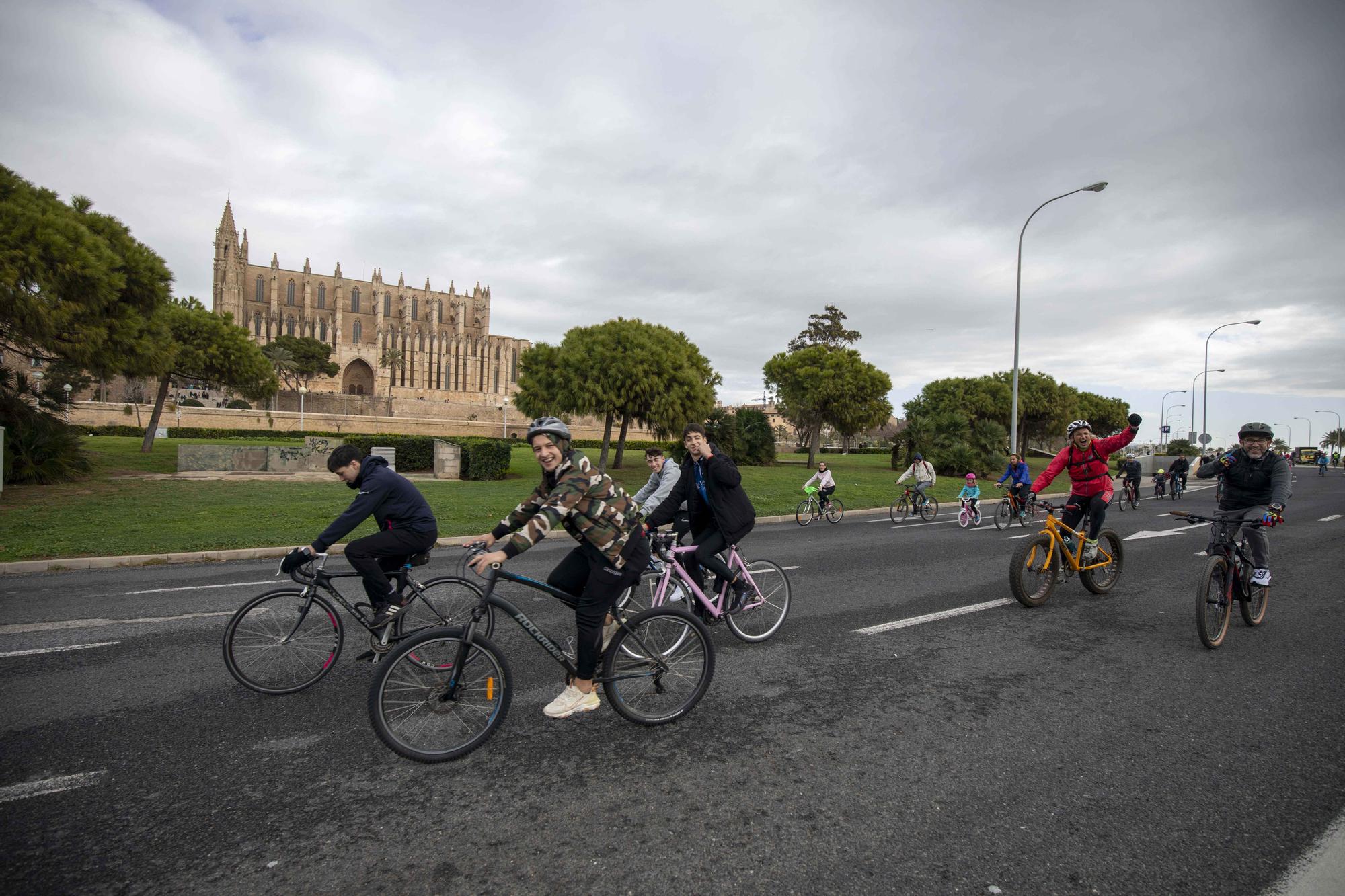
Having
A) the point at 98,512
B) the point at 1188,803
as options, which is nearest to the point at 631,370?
the point at 98,512

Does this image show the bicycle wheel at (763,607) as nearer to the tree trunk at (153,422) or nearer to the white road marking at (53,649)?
the white road marking at (53,649)

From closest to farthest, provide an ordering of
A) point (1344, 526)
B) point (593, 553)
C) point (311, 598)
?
point (593, 553), point (311, 598), point (1344, 526)

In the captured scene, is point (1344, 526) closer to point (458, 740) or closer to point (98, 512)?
point (458, 740)

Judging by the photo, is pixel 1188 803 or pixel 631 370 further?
pixel 631 370

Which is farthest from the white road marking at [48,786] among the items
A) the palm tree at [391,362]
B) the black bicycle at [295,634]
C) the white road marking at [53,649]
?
the palm tree at [391,362]

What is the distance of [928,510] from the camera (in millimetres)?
17500

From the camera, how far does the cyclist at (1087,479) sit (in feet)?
23.8

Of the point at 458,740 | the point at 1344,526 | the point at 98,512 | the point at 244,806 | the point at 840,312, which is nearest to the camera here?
the point at 244,806

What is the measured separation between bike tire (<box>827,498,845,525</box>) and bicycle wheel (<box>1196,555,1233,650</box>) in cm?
1078

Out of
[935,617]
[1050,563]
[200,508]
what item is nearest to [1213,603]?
[1050,563]

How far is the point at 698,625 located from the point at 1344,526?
1842 cm

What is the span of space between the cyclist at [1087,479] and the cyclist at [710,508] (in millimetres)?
3687

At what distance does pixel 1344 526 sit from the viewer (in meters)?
15.2

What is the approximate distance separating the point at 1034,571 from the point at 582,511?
5.45 meters
